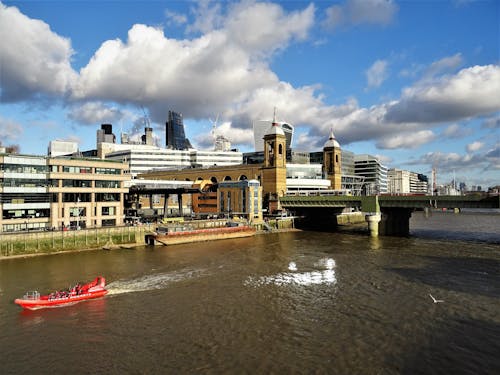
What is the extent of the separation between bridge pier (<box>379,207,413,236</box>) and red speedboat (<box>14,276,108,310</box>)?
8785cm

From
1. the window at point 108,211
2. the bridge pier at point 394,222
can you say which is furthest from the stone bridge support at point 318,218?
the window at point 108,211

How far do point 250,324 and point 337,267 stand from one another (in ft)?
98.5

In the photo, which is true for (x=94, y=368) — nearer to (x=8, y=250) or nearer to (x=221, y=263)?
(x=221, y=263)

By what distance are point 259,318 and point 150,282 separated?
66.5ft

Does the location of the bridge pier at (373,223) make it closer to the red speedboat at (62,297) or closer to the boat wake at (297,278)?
the boat wake at (297,278)

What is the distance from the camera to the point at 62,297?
4281cm

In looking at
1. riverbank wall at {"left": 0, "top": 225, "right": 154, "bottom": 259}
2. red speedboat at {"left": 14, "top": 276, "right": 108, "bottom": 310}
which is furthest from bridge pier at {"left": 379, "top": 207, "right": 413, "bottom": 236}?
red speedboat at {"left": 14, "top": 276, "right": 108, "bottom": 310}

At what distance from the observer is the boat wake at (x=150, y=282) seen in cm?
4862

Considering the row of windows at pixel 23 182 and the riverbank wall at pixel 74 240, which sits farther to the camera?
the row of windows at pixel 23 182

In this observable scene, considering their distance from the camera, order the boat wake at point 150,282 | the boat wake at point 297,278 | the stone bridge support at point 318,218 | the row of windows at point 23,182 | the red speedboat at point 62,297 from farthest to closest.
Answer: the stone bridge support at point 318,218 < the row of windows at point 23,182 < the boat wake at point 297,278 < the boat wake at point 150,282 < the red speedboat at point 62,297

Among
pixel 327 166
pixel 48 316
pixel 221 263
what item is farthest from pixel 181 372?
pixel 327 166

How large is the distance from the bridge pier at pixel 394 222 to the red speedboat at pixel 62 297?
288 ft

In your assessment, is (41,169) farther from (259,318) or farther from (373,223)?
(373,223)

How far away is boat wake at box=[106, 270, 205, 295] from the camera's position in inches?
1914
